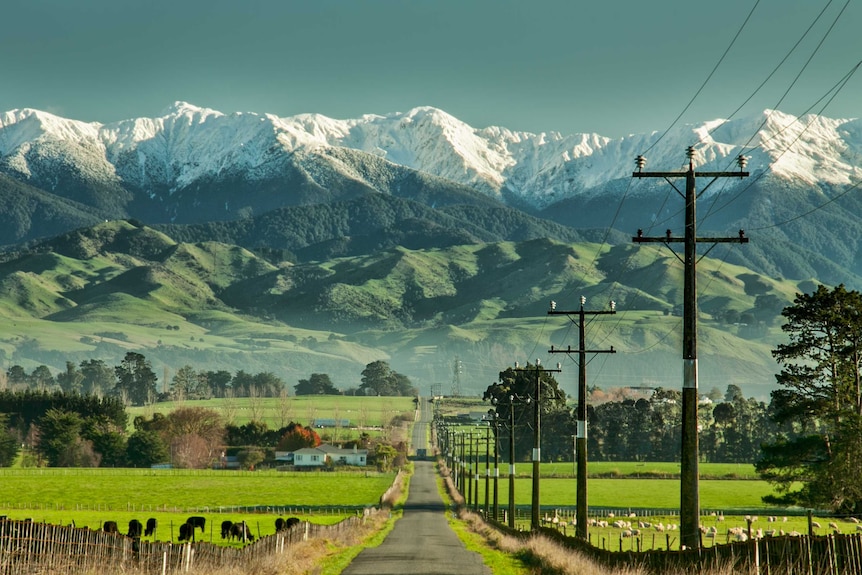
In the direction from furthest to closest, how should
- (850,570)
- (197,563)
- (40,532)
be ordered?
(197,563), (40,532), (850,570)

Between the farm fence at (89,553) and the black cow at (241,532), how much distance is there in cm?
3511

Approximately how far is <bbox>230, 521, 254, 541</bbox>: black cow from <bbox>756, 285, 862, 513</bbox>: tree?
38.1 m

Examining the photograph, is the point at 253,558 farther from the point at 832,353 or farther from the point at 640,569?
the point at 832,353

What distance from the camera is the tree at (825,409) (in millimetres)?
84750

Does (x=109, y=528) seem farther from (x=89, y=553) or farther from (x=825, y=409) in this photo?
(x=825, y=409)

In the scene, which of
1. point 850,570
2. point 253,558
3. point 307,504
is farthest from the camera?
point 307,504

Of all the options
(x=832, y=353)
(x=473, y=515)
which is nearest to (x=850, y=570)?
(x=832, y=353)

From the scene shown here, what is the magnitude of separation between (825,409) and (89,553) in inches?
2594

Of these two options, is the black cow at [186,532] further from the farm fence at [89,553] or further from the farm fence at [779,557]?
the farm fence at [779,557]

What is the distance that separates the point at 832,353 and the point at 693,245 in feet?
188

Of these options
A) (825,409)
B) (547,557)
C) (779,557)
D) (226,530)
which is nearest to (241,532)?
(226,530)

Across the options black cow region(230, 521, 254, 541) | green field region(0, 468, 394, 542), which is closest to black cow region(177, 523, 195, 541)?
black cow region(230, 521, 254, 541)

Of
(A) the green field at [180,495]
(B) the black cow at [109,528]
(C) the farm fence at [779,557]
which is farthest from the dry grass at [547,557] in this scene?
(A) the green field at [180,495]

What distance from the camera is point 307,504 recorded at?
13188 cm
